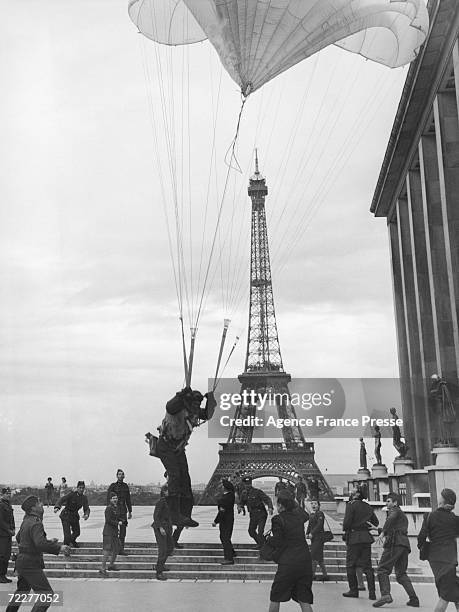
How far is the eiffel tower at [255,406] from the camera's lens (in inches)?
2090

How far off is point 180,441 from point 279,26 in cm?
795

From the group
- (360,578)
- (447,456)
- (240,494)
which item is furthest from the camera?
(240,494)

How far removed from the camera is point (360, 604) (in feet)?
29.8

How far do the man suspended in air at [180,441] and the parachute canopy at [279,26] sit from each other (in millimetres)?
6950

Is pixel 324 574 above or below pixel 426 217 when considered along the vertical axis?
below

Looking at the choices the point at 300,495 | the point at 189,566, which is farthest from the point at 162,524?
the point at 300,495

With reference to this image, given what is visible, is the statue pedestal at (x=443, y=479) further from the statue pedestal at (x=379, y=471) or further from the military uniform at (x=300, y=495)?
the statue pedestal at (x=379, y=471)

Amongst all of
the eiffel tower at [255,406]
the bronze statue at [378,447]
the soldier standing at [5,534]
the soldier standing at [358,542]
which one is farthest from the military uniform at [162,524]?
the eiffel tower at [255,406]

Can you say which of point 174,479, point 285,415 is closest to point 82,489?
point 174,479

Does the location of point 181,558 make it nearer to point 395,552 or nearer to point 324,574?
point 324,574

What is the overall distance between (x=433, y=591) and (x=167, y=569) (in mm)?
4635

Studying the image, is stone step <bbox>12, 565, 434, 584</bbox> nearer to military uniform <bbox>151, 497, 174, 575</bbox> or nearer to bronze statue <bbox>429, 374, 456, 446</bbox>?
military uniform <bbox>151, 497, 174, 575</bbox>

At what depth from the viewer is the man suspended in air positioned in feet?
31.7

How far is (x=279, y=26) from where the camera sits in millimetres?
12695
